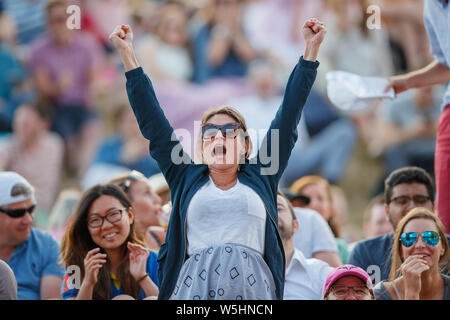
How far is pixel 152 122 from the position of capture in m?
3.20

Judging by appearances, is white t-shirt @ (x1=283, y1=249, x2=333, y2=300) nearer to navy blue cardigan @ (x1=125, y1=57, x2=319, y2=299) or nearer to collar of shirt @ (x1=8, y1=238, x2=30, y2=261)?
navy blue cardigan @ (x1=125, y1=57, x2=319, y2=299)

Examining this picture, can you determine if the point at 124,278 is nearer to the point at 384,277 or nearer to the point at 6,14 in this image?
the point at 384,277

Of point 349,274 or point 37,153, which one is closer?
point 349,274

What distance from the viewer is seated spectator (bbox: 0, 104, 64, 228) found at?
25.3 feet

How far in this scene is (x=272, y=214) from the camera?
10.2 ft

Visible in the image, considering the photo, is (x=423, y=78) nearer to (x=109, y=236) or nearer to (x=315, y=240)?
(x=315, y=240)

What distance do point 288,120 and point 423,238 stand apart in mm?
842

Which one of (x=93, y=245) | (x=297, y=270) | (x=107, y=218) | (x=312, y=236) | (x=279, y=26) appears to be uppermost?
(x=279, y=26)

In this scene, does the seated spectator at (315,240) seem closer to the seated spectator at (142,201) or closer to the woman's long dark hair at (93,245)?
the seated spectator at (142,201)

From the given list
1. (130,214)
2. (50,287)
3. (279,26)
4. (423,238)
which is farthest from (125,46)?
(279,26)

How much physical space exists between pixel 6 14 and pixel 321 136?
3842 millimetres

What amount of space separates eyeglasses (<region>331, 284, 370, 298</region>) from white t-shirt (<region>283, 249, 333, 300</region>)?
614mm

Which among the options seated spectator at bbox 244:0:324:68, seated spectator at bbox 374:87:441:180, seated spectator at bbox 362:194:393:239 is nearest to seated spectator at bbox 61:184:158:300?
seated spectator at bbox 362:194:393:239

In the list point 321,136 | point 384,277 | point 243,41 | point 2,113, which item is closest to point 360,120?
point 321,136
